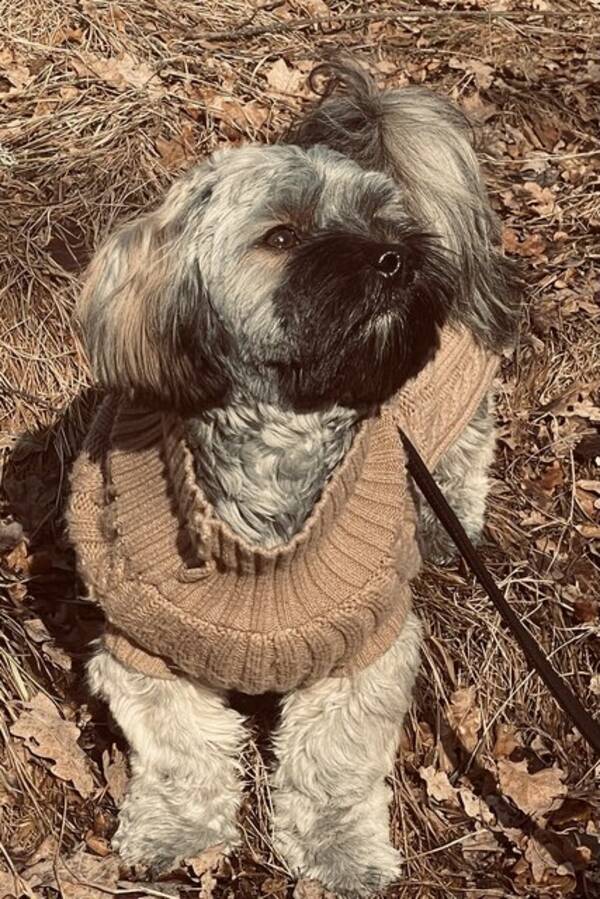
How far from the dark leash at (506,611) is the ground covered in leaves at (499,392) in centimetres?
77

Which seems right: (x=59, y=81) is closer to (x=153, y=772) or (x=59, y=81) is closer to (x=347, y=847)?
(x=153, y=772)

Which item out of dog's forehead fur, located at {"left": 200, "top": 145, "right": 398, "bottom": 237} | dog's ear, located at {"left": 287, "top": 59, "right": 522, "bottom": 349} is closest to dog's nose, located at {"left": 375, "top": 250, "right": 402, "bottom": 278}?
dog's forehead fur, located at {"left": 200, "top": 145, "right": 398, "bottom": 237}

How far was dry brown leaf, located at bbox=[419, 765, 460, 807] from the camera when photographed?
12.2 ft

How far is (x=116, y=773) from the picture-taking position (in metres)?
3.79

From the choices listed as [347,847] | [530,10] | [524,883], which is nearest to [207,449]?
[347,847]

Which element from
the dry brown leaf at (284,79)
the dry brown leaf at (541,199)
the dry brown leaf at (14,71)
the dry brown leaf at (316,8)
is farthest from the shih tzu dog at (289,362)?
the dry brown leaf at (316,8)

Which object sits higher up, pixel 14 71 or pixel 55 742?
pixel 14 71

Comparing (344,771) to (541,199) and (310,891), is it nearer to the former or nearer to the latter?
(310,891)

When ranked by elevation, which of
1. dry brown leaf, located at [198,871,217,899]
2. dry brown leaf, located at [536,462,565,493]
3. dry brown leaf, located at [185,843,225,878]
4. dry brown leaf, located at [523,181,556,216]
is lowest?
dry brown leaf, located at [536,462,565,493]

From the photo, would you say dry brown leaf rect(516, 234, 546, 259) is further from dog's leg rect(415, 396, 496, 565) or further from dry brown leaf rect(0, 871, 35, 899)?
dry brown leaf rect(0, 871, 35, 899)

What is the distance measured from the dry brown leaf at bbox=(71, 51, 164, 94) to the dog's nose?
138 inches

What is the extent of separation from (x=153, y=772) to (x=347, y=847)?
66 cm

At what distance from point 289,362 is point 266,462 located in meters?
0.33

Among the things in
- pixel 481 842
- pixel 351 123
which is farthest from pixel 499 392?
pixel 481 842
